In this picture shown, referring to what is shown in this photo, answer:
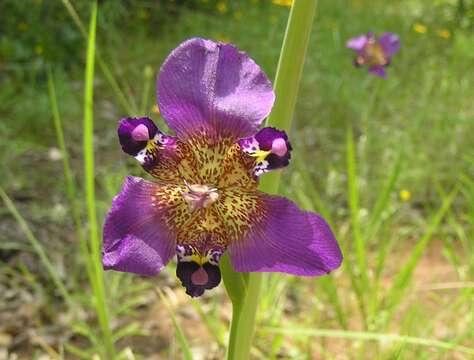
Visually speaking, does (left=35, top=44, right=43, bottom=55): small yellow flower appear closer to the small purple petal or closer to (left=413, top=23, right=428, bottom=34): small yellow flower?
(left=413, top=23, right=428, bottom=34): small yellow flower

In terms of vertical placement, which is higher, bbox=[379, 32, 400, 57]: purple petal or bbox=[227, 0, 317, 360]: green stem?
bbox=[379, 32, 400, 57]: purple petal

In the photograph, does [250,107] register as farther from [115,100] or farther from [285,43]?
[115,100]

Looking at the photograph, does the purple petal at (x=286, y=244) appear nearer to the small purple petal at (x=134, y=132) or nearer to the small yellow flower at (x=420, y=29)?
the small purple petal at (x=134, y=132)

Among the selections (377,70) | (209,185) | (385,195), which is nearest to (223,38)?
(377,70)

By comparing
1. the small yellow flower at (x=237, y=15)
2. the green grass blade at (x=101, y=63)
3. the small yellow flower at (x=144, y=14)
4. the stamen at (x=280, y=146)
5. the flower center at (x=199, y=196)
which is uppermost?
the small yellow flower at (x=237, y=15)

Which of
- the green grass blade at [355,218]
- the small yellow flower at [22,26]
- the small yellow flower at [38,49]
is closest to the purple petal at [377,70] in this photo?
the green grass blade at [355,218]

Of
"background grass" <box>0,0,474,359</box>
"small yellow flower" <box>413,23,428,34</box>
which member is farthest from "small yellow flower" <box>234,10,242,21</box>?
"small yellow flower" <box>413,23,428,34</box>
